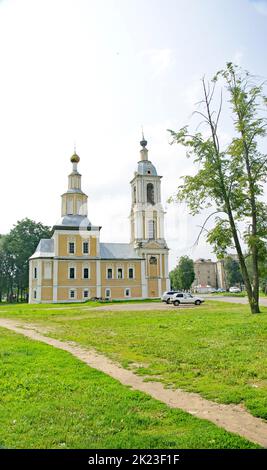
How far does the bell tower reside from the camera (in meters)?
54.1

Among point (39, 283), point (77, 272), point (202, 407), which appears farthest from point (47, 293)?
point (202, 407)

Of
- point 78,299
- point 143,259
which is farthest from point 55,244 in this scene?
point 143,259

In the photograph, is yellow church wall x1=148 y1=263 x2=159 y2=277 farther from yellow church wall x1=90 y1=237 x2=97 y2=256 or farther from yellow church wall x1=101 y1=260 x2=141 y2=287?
yellow church wall x1=90 y1=237 x2=97 y2=256

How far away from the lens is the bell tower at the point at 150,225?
54.1 m

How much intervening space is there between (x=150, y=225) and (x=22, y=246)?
2245cm

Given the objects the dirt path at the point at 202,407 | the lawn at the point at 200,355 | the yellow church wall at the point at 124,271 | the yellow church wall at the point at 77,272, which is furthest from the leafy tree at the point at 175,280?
the dirt path at the point at 202,407

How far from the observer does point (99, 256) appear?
171 feet

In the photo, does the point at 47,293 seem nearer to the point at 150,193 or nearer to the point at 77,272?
the point at 77,272

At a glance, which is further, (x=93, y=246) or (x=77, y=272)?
(x=93, y=246)

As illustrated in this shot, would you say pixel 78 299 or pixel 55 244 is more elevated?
pixel 55 244

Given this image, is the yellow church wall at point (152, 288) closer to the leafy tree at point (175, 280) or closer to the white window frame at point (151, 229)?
the white window frame at point (151, 229)
